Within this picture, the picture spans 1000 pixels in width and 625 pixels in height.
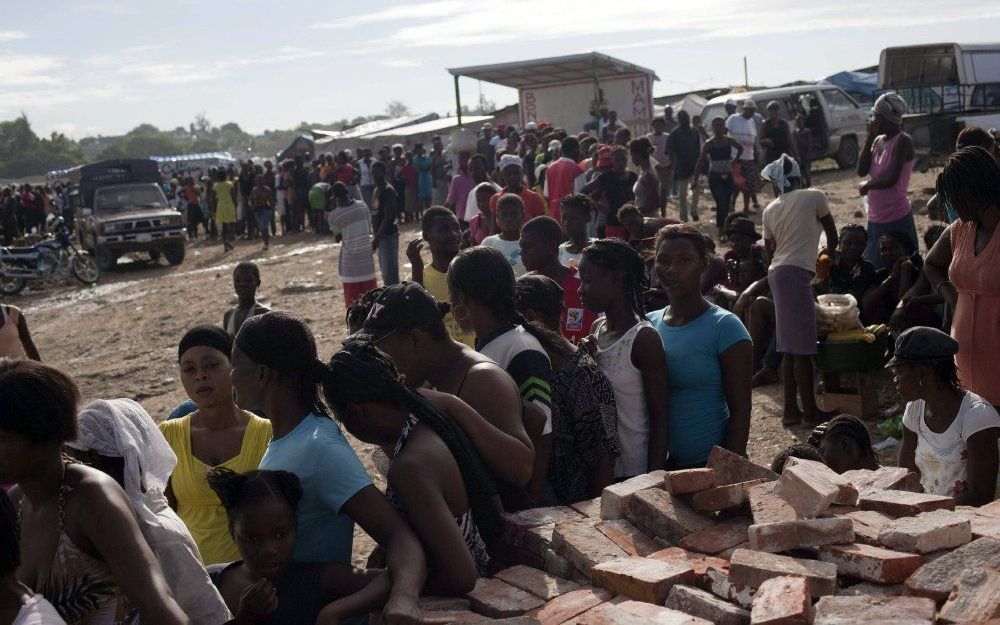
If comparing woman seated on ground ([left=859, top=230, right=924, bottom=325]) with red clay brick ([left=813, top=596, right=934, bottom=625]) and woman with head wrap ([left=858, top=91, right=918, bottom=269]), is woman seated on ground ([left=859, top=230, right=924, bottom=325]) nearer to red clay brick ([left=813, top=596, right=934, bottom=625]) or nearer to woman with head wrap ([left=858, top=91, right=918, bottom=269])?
woman with head wrap ([left=858, top=91, right=918, bottom=269])

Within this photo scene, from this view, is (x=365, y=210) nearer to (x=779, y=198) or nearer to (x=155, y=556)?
(x=779, y=198)

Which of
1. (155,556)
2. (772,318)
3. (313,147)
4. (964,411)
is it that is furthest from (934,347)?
(313,147)

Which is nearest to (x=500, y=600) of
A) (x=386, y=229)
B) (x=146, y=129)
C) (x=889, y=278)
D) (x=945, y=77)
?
(x=889, y=278)

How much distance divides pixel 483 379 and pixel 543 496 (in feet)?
2.77

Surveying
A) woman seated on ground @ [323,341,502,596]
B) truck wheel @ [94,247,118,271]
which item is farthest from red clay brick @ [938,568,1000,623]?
truck wheel @ [94,247,118,271]

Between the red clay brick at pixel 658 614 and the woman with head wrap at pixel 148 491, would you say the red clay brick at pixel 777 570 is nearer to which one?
the red clay brick at pixel 658 614

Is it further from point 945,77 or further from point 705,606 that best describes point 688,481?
point 945,77

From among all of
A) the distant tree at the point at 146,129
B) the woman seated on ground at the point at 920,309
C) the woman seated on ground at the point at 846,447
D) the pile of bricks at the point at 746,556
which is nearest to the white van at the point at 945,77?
the woman seated on ground at the point at 920,309

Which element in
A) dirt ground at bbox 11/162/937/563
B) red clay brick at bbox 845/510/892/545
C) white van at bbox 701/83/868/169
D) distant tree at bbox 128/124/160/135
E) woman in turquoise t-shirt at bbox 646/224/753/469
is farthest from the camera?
distant tree at bbox 128/124/160/135

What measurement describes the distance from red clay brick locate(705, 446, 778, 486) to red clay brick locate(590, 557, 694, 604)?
2.06ft

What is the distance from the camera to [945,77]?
20.6 m

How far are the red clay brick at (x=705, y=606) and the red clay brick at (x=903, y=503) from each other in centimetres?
74

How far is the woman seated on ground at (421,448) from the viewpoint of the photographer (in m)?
2.72

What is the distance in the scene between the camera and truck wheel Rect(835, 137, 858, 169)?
20.6m
